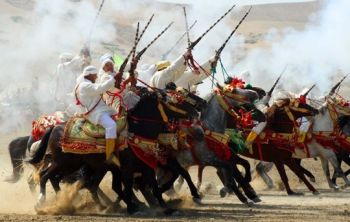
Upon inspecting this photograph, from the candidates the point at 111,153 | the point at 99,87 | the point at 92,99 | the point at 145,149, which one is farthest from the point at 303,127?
the point at 99,87

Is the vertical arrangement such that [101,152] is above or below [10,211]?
above

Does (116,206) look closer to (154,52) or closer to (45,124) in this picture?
(45,124)

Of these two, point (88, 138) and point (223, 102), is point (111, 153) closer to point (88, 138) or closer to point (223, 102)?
point (88, 138)

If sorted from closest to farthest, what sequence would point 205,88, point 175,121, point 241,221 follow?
point 241,221, point 175,121, point 205,88

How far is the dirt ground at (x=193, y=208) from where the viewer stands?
12.8 m

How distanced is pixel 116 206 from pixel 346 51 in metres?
28.1

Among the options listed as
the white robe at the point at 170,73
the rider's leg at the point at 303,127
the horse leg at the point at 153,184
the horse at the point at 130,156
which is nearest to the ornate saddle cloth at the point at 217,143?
Result: the horse at the point at 130,156

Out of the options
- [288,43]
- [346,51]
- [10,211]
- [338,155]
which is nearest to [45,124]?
[10,211]

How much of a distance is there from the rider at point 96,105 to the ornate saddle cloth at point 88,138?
0.13 metres

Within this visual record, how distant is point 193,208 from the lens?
48.7 ft

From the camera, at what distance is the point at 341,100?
65.7 ft

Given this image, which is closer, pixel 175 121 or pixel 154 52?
pixel 175 121

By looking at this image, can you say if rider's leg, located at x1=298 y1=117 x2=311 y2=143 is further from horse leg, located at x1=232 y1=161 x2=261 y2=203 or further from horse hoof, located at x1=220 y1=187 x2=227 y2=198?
horse leg, located at x1=232 y1=161 x2=261 y2=203

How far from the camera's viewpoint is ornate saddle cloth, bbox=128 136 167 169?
44.6 feet
